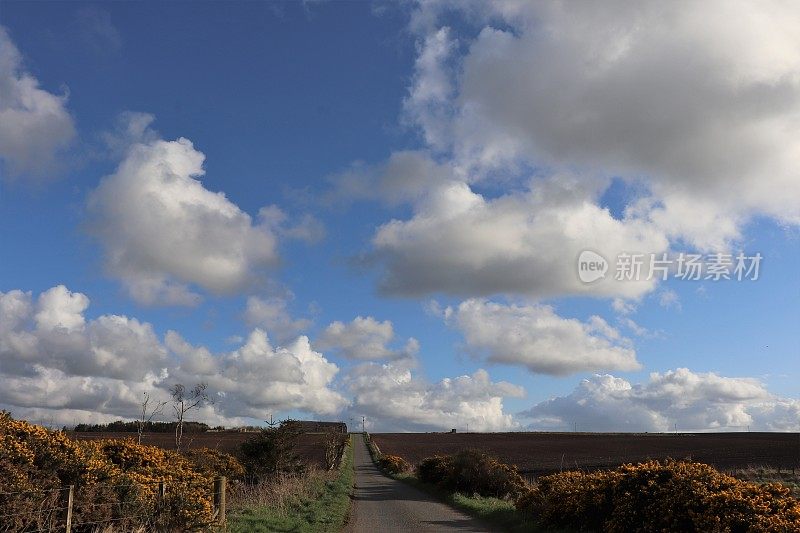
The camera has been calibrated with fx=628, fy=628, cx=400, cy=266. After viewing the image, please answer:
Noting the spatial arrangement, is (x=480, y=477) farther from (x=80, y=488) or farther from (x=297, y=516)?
(x=80, y=488)

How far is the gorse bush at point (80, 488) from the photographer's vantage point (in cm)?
1112

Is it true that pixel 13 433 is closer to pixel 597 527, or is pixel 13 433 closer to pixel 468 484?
pixel 597 527

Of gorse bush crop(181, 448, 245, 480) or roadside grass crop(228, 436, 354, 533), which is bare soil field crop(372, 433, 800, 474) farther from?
gorse bush crop(181, 448, 245, 480)

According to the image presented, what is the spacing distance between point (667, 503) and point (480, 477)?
16949mm

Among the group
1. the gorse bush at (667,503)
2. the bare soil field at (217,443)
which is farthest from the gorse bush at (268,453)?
the gorse bush at (667,503)

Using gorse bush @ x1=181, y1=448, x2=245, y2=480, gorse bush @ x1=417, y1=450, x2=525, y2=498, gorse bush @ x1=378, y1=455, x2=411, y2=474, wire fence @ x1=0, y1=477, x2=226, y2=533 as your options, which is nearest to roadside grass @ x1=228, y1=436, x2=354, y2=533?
wire fence @ x1=0, y1=477, x2=226, y2=533

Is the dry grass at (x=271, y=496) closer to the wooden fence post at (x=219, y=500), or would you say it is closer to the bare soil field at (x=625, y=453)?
the wooden fence post at (x=219, y=500)

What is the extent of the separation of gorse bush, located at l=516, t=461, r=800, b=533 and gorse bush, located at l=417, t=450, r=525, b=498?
1015 cm

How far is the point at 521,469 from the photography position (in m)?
52.4

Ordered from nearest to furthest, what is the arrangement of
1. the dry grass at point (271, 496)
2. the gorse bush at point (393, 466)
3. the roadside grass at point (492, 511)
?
1. the roadside grass at point (492, 511)
2. the dry grass at point (271, 496)
3. the gorse bush at point (393, 466)

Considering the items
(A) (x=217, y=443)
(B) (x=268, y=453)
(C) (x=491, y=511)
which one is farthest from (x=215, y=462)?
(A) (x=217, y=443)

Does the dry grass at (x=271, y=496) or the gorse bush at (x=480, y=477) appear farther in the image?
the gorse bush at (x=480, y=477)

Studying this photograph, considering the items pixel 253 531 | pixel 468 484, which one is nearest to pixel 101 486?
pixel 253 531

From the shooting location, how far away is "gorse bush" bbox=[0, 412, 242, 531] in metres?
11.1
